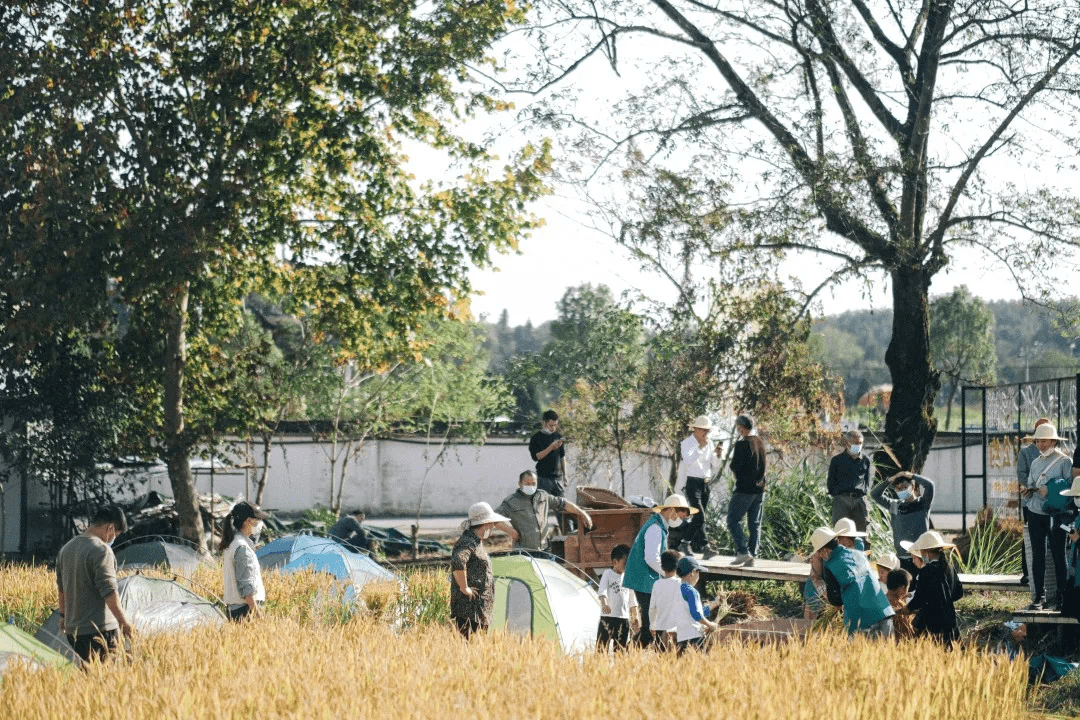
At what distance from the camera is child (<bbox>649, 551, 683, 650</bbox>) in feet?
34.3

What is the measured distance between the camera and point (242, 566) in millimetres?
9992

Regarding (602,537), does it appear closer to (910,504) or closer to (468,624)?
(910,504)

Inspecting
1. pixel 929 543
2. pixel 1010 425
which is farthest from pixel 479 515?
pixel 1010 425

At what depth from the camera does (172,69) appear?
2030 centimetres

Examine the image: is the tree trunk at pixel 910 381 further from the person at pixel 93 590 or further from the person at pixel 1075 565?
the person at pixel 93 590

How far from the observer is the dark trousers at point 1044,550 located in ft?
39.4

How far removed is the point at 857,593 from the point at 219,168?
13.2 metres

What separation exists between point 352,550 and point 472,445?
21680mm

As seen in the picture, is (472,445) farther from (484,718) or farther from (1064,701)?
(484,718)

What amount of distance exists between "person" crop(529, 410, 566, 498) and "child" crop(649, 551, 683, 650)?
232 inches

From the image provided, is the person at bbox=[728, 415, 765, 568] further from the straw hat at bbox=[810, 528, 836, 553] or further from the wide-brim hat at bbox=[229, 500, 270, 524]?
the wide-brim hat at bbox=[229, 500, 270, 524]

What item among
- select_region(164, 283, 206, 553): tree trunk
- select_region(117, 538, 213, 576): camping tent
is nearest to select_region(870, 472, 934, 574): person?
select_region(117, 538, 213, 576): camping tent

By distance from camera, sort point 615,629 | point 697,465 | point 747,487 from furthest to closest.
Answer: point 747,487 → point 697,465 → point 615,629

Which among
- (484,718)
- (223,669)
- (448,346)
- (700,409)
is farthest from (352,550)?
(448,346)
